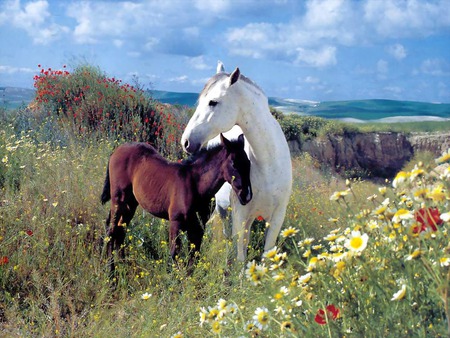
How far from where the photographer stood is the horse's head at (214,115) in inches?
171

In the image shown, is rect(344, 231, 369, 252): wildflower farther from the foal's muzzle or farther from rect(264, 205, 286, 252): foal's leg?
rect(264, 205, 286, 252): foal's leg

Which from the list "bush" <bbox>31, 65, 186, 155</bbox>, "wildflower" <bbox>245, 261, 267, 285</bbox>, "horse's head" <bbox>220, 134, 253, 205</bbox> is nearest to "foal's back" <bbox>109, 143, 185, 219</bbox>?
"horse's head" <bbox>220, 134, 253, 205</bbox>

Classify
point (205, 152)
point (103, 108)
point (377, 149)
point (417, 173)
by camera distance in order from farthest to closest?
point (377, 149)
point (103, 108)
point (205, 152)
point (417, 173)

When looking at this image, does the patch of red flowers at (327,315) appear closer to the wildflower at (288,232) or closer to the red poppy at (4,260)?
the wildflower at (288,232)

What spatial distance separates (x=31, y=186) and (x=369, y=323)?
482 centimetres

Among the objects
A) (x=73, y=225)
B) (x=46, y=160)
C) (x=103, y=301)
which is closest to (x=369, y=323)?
(x=103, y=301)

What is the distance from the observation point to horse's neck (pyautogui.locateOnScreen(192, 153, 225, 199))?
4332 mm

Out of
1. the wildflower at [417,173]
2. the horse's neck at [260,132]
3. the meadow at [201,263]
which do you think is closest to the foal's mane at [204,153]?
the horse's neck at [260,132]

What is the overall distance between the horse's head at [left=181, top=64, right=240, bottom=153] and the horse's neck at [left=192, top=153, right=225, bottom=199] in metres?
0.15

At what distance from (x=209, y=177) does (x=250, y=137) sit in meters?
0.51

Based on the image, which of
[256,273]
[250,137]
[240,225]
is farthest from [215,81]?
[256,273]

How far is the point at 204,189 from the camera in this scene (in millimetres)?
4355

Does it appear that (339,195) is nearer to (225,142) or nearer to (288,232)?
(288,232)

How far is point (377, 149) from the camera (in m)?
23.4
